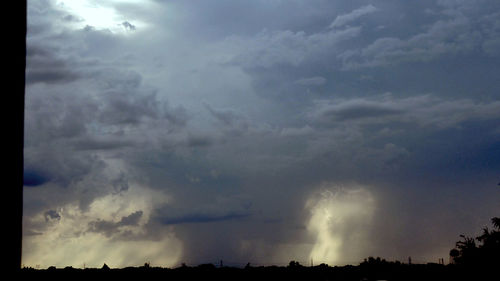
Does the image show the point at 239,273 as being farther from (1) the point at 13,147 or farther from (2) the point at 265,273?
(1) the point at 13,147

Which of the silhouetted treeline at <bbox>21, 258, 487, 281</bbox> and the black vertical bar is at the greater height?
the black vertical bar

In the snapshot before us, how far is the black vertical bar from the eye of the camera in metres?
2.83

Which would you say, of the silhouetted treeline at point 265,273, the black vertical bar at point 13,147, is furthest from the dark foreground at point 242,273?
the black vertical bar at point 13,147

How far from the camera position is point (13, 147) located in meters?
2.86

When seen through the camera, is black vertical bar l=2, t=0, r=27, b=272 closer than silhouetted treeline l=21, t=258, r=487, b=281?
Yes

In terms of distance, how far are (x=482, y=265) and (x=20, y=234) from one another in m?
35.0

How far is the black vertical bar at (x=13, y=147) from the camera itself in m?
2.83

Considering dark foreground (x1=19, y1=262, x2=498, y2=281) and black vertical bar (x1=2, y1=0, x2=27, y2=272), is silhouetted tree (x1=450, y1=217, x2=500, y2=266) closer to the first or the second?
dark foreground (x1=19, y1=262, x2=498, y2=281)

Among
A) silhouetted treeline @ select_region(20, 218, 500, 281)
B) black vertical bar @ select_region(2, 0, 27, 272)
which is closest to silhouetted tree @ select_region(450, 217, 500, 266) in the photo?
silhouetted treeline @ select_region(20, 218, 500, 281)

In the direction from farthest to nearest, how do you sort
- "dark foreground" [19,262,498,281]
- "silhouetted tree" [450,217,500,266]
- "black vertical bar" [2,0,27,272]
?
"silhouetted tree" [450,217,500,266] < "dark foreground" [19,262,498,281] < "black vertical bar" [2,0,27,272]

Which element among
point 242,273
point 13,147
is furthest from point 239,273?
point 13,147

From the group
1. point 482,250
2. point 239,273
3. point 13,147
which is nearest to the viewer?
point 13,147

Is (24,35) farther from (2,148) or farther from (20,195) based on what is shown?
(20,195)

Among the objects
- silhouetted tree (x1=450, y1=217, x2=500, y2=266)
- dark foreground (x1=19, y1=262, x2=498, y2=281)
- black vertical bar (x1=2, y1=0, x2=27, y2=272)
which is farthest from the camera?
silhouetted tree (x1=450, y1=217, x2=500, y2=266)
